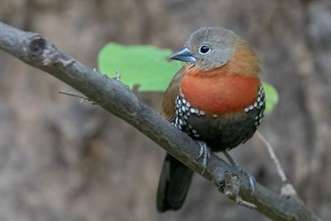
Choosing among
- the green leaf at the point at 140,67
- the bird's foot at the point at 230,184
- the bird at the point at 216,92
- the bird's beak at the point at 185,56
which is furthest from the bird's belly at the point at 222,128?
the bird's foot at the point at 230,184

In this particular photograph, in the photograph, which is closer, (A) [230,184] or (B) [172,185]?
(A) [230,184]

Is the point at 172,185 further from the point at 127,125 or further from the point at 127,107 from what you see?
the point at 127,125

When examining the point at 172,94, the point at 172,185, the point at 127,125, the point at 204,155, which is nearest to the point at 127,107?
the point at 204,155

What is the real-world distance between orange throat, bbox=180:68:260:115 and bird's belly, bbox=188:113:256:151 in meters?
0.03

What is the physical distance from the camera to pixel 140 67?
2457 mm

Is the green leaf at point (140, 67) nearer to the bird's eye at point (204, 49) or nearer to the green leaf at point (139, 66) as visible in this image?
the green leaf at point (139, 66)

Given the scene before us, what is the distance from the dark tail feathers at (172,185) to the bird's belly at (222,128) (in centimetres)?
29

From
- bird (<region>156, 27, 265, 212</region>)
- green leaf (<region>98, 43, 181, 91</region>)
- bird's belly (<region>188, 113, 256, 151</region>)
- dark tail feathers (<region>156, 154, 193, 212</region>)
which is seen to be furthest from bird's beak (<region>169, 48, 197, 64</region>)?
dark tail feathers (<region>156, 154, 193, 212</region>)

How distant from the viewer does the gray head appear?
9.02ft

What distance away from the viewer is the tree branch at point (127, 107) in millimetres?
1695

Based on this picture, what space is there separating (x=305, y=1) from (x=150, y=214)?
1439 millimetres

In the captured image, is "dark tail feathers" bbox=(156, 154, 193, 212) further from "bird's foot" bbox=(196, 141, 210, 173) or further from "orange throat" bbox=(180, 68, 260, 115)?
"bird's foot" bbox=(196, 141, 210, 173)

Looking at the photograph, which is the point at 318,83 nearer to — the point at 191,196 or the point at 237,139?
the point at 191,196

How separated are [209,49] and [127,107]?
956 millimetres
